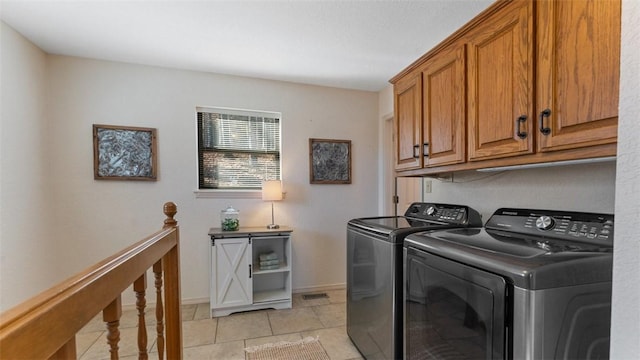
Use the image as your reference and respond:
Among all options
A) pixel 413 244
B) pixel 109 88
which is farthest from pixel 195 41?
pixel 413 244

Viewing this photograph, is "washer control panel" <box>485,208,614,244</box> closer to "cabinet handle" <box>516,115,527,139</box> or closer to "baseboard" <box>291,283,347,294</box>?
"cabinet handle" <box>516,115,527,139</box>

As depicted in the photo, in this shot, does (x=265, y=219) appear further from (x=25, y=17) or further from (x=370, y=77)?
(x=25, y=17)

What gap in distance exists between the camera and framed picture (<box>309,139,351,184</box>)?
324 centimetres

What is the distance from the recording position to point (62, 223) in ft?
8.43

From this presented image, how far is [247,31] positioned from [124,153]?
65.7 inches

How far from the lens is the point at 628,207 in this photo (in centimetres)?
53

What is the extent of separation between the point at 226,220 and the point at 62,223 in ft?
4.71

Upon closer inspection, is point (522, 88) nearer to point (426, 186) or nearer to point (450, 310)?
point (450, 310)

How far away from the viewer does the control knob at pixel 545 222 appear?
1.32 meters

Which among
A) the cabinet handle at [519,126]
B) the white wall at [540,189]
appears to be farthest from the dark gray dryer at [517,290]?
the cabinet handle at [519,126]

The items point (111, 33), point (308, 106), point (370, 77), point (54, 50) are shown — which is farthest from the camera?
point (308, 106)

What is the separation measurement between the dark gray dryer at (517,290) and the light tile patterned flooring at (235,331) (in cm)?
106

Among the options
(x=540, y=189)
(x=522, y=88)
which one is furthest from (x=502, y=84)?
(x=540, y=189)

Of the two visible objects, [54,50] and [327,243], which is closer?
[54,50]
